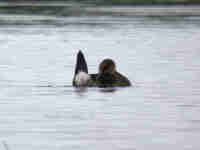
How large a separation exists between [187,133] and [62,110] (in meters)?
3.29

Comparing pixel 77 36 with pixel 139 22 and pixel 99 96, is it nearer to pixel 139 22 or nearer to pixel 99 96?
pixel 139 22

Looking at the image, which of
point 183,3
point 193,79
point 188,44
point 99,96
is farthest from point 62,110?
point 183,3

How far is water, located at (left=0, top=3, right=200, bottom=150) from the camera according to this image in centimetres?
1376

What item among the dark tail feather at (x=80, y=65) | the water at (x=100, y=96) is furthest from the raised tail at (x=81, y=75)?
the water at (x=100, y=96)

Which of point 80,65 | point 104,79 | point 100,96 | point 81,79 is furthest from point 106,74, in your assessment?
point 100,96

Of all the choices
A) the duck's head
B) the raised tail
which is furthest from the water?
the duck's head

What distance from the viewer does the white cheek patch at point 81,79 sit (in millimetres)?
20925

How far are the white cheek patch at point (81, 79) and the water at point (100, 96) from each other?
259 mm

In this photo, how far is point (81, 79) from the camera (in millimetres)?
20969

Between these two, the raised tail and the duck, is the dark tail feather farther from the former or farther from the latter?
the duck

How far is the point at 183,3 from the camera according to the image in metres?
81.8

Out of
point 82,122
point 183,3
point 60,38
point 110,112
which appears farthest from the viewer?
point 183,3

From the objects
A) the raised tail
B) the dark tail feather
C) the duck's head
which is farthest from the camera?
the dark tail feather

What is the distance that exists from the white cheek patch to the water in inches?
10.2
